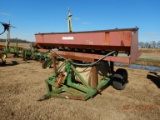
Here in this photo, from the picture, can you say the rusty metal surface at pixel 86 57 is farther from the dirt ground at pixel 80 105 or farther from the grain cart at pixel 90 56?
the dirt ground at pixel 80 105

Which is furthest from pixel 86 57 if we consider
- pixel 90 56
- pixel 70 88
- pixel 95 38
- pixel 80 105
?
pixel 80 105

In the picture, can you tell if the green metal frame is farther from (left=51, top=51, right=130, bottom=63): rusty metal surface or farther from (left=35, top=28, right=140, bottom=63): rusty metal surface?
(left=35, top=28, right=140, bottom=63): rusty metal surface

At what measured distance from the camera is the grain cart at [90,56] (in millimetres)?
4578

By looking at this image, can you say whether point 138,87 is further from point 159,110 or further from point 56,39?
point 56,39

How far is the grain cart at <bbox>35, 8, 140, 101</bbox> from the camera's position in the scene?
458 centimetres

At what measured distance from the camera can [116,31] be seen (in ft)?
14.9

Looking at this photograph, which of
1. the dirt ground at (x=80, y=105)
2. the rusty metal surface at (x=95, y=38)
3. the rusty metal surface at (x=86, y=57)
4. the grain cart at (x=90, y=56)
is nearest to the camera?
the dirt ground at (x=80, y=105)

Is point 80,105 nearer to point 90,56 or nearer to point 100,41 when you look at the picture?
point 90,56

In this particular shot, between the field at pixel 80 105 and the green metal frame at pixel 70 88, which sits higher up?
the green metal frame at pixel 70 88

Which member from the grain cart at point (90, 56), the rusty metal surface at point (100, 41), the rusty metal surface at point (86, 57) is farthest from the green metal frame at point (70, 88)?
the rusty metal surface at point (100, 41)

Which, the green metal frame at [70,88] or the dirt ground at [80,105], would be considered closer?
the dirt ground at [80,105]

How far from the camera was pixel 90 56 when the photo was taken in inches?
212

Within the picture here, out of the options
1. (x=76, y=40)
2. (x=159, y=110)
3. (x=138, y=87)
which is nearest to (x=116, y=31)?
(x=76, y=40)

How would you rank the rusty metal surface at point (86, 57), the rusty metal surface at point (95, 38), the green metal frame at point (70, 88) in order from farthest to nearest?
the green metal frame at point (70, 88), the rusty metal surface at point (86, 57), the rusty metal surface at point (95, 38)
